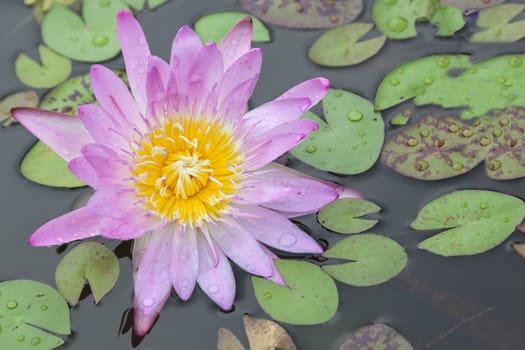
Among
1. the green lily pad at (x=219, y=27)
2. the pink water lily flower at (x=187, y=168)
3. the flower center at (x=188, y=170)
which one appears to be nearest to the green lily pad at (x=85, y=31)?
the green lily pad at (x=219, y=27)

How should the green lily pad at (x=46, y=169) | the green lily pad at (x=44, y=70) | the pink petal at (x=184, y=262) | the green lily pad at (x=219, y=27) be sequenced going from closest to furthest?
the pink petal at (x=184, y=262) → the green lily pad at (x=46, y=169) → the green lily pad at (x=44, y=70) → the green lily pad at (x=219, y=27)

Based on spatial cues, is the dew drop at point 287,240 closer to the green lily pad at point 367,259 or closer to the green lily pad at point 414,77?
the green lily pad at point 367,259

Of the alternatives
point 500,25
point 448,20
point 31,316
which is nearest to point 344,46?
point 448,20

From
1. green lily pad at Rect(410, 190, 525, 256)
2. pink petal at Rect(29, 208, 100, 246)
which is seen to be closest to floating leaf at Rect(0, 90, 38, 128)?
pink petal at Rect(29, 208, 100, 246)

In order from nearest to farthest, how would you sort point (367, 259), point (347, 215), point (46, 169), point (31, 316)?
A: point (31, 316)
point (367, 259)
point (347, 215)
point (46, 169)

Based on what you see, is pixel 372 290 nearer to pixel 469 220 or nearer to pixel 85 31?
pixel 469 220
